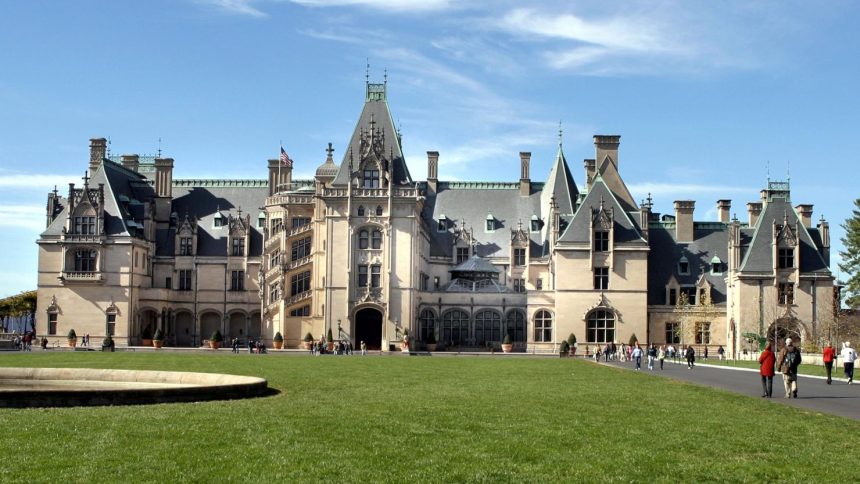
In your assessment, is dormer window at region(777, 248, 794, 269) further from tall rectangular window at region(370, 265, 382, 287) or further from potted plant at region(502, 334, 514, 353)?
tall rectangular window at region(370, 265, 382, 287)

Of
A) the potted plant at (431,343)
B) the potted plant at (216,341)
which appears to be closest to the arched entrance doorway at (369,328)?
the potted plant at (431,343)

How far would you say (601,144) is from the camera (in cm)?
9594

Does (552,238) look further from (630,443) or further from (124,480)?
(124,480)

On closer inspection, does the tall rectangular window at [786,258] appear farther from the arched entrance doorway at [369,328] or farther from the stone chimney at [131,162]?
the stone chimney at [131,162]

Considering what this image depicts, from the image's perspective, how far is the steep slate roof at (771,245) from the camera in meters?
81.1

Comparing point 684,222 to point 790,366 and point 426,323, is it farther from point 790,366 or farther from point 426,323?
point 790,366

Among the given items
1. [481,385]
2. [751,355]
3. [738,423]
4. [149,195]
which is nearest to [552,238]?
[751,355]

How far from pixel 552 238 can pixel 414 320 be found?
43.5 feet

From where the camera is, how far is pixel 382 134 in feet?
291

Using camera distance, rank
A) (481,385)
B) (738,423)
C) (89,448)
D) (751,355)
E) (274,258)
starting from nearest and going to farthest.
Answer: (89,448)
(738,423)
(481,385)
(751,355)
(274,258)

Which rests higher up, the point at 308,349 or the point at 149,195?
the point at 149,195

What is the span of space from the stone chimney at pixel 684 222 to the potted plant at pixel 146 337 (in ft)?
150

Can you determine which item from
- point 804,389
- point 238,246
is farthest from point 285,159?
point 804,389

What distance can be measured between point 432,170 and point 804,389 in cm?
6516
